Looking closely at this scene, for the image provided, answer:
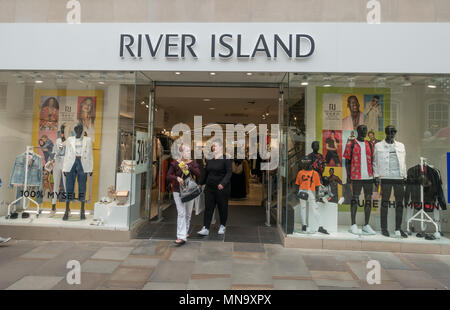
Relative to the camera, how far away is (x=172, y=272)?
382cm

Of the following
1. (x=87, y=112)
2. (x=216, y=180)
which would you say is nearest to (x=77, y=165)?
(x=87, y=112)

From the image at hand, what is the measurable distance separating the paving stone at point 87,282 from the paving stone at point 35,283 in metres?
0.09

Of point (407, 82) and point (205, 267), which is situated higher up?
point (407, 82)

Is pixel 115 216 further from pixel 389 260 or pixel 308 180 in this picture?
pixel 389 260

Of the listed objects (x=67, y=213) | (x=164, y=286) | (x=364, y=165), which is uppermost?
(x=364, y=165)

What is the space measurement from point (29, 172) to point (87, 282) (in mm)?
3242

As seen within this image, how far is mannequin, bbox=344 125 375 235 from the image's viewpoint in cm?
520

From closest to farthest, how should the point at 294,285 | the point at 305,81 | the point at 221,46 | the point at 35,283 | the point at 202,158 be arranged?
the point at 35,283
the point at 294,285
the point at 221,46
the point at 305,81
the point at 202,158

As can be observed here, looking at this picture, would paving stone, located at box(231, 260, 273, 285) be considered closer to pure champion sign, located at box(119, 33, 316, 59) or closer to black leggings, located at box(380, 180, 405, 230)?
Result: black leggings, located at box(380, 180, 405, 230)

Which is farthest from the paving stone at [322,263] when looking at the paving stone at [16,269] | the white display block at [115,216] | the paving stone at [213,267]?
the paving stone at [16,269]

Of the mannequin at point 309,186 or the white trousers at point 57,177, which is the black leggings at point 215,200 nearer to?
the mannequin at point 309,186
